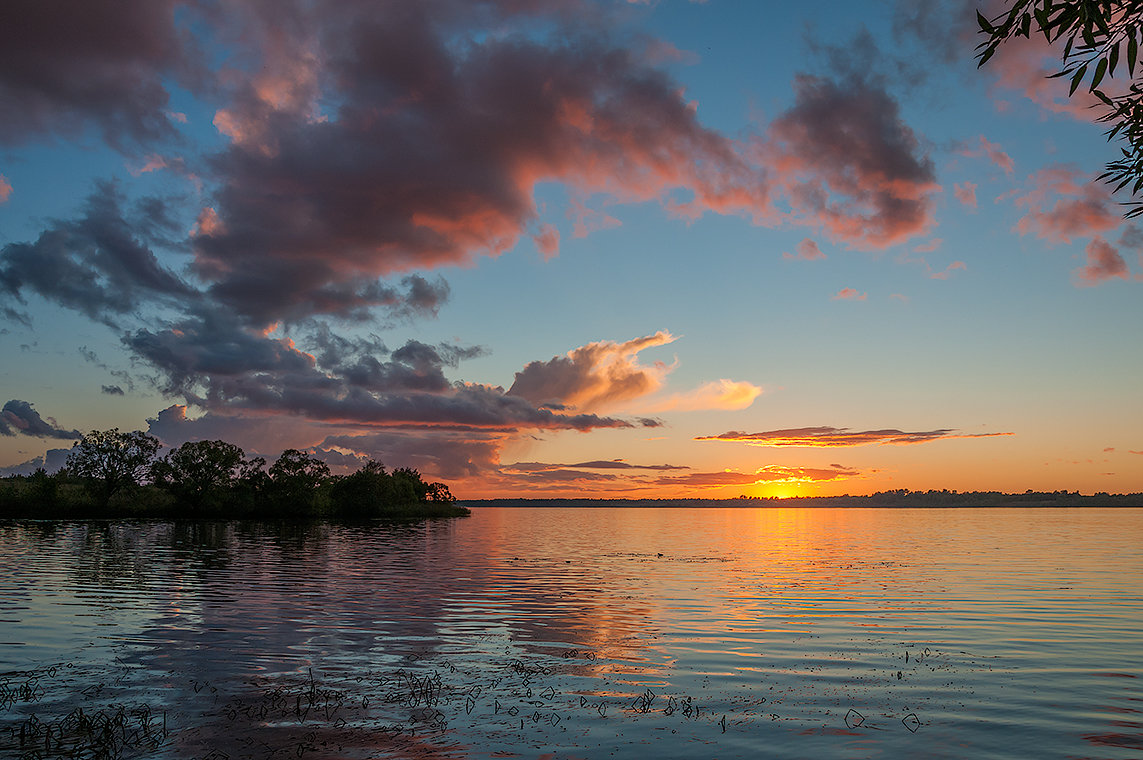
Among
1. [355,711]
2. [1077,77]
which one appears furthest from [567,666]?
[1077,77]

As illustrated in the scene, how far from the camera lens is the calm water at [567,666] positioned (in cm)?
1573

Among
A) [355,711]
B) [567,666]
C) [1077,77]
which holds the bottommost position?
[567,666]

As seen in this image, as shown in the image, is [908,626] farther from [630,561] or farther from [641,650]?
[630,561]

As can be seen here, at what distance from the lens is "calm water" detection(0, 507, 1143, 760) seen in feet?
51.6

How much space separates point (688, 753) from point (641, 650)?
1136cm

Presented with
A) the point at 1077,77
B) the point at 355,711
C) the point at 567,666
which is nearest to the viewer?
the point at 1077,77

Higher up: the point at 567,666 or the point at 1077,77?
the point at 1077,77

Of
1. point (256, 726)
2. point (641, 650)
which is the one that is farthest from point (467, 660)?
point (256, 726)

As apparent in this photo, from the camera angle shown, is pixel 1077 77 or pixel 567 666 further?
pixel 567 666

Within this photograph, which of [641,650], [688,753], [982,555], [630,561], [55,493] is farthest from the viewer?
[55,493]

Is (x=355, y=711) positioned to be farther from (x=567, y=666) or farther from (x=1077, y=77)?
(x=1077, y=77)

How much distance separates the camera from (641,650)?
85.6 ft

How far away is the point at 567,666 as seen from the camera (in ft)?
76.2

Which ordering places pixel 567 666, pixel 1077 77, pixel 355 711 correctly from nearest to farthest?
pixel 1077 77
pixel 355 711
pixel 567 666
